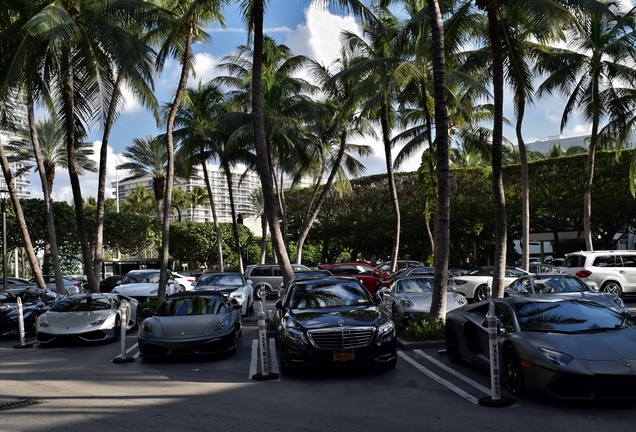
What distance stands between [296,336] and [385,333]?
1.40 metres

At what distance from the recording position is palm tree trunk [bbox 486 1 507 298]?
14.6 meters

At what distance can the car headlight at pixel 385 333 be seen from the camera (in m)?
9.59

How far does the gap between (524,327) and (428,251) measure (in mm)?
40895

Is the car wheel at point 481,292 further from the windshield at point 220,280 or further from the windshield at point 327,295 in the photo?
the windshield at point 327,295

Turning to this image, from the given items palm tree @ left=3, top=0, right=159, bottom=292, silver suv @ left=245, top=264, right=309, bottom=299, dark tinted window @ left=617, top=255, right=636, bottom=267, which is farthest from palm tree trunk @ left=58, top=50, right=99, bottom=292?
dark tinted window @ left=617, top=255, right=636, bottom=267

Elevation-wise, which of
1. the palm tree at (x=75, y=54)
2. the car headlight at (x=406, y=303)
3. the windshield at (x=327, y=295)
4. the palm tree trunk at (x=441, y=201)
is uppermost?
the palm tree at (x=75, y=54)

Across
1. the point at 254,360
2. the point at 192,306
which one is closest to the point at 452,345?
the point at 254,360

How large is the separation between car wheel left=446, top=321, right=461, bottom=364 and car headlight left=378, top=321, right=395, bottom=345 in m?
1.15

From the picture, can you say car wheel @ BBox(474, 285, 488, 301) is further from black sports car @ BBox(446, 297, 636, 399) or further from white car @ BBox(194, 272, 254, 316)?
black sports car @ BBox(446, 297, 636, 399)

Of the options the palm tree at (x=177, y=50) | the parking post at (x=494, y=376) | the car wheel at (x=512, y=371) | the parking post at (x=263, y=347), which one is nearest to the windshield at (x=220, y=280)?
the palm tree at (x=177, y=50)

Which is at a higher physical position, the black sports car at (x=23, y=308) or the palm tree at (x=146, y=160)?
the palm tree at (x=146, y=160)

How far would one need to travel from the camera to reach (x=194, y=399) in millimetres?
8508

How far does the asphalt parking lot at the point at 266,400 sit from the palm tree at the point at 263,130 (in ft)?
16.7

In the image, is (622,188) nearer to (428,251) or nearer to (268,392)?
(428,251)
